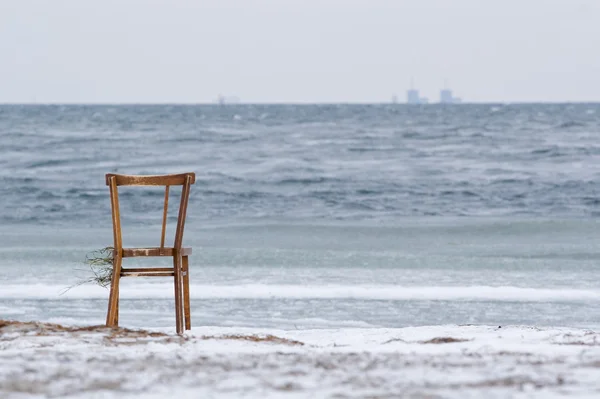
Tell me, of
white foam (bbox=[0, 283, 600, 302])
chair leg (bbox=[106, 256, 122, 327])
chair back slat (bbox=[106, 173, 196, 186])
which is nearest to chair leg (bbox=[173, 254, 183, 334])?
chair leg (bbox=[106, 256, 122, 327])

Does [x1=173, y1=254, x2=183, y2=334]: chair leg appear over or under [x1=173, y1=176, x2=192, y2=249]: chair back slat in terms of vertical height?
under

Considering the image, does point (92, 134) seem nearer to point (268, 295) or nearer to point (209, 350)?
point (268, 295)

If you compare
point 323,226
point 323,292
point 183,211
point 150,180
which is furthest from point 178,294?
point 323,226

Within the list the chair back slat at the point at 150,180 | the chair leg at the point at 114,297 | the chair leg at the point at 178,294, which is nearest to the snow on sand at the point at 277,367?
the chair leg at the point at 114,297

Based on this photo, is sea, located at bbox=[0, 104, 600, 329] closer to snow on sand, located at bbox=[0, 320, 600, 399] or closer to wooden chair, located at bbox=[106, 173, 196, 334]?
wooden chair, located at bbox=[106, 173, 196, 334]

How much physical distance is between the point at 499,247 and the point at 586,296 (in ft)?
13.4

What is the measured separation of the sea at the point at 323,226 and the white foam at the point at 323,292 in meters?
0.03

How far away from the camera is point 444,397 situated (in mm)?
3510

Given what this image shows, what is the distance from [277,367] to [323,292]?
517cm

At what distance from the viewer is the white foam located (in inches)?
354

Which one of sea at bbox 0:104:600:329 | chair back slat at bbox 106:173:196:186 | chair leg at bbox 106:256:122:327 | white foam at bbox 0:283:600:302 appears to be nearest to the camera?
chair back slat at bbox 106:173:196:186

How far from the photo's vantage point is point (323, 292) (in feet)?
30.1

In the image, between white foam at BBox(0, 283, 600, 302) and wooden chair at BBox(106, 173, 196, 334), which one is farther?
white foam at BBox(0, 283, 600, 302)

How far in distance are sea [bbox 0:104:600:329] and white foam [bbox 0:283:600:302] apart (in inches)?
1.1
